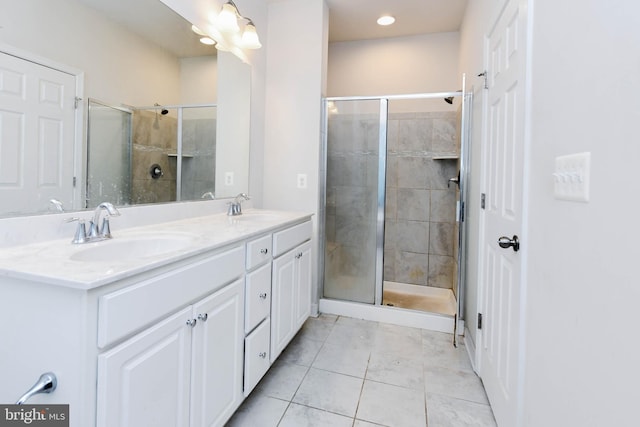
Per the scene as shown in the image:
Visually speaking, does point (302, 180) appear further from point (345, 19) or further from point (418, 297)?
point (418, 297)

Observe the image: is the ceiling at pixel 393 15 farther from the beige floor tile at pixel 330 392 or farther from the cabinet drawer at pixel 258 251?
the beige floor tile at pixel 330 392

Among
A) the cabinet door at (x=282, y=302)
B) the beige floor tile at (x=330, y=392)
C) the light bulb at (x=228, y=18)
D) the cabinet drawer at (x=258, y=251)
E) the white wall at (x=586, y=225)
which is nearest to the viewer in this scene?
the white wall at (x=586, y=225)

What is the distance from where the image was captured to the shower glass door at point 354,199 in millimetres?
2602

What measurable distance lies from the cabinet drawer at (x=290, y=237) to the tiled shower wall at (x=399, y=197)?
54cm

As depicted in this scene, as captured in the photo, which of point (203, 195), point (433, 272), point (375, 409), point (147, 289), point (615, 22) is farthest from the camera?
point (433, 272)

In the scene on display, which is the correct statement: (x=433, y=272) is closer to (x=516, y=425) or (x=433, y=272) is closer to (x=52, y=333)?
(x=516, y=425)

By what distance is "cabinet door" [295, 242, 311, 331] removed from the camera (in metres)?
2.08

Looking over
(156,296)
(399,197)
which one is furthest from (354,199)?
(156,296)

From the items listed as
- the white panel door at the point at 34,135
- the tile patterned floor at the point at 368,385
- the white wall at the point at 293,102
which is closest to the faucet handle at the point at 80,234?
the white panel door at the point at 34,135

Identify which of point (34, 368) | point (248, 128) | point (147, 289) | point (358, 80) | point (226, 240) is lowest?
point (34, 368)

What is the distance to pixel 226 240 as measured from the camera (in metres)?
1.25

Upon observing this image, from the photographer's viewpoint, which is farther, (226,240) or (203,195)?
(203,195)

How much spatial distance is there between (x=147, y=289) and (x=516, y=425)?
139 centimetres

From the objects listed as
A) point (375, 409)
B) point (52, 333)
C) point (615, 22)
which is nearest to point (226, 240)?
point (52, 333)
